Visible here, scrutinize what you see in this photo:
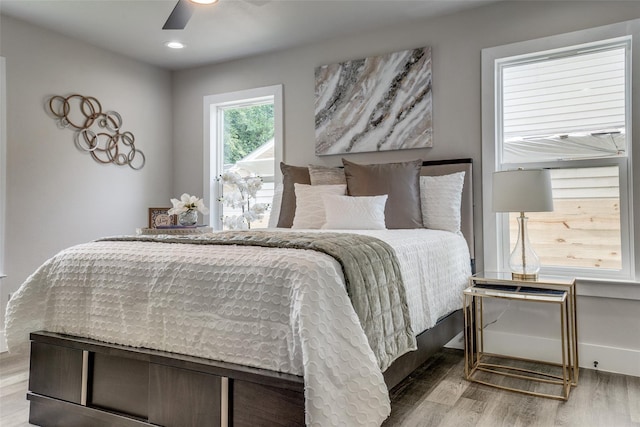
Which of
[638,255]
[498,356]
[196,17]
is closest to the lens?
[638,255]

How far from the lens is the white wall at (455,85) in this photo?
282cm

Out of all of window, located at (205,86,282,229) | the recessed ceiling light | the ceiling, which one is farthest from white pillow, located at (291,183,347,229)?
the recessed ceiling light

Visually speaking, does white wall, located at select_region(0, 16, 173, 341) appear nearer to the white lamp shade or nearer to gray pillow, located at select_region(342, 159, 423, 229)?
gray pillow, located at select_region(342, 159, 423, 229)

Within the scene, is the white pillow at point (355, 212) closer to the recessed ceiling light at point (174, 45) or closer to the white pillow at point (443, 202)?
the white pillow at point (443, 202)

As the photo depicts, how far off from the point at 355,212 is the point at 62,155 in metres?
2.57

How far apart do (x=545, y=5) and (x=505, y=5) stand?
0.86 ft

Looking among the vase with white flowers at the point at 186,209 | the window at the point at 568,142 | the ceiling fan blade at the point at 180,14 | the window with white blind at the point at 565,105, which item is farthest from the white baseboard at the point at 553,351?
the ceiling fan blade at the point at 180,14

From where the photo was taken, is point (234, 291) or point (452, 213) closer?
point (234, 291)

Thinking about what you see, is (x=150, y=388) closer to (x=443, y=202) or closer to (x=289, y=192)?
(x=289, y=192)

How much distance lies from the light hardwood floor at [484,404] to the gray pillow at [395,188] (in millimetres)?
998

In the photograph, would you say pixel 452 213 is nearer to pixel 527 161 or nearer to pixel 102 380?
pixel 527 161

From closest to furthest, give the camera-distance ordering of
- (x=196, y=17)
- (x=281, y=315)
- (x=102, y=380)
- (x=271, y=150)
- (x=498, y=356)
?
(x=281, y=315) < (x=102, y=380) < (x=498, y=356) < (x=196, y=17) < (x=271, y=150)

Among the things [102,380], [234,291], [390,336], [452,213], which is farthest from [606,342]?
[102,380]

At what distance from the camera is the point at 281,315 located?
152 centimetres
